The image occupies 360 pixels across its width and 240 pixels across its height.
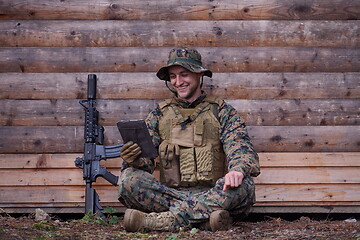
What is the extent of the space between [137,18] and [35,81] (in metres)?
1.42

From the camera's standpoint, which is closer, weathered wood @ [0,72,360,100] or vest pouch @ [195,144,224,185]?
vest pouch @ [195,144,224,185]

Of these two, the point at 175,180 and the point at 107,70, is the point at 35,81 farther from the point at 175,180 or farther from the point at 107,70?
the point at 175,180

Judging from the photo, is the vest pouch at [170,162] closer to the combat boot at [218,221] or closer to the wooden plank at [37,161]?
the combat boot at [218,221]

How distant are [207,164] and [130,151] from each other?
33.5 inches

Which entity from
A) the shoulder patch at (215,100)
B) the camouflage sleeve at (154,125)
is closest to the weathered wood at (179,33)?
the shoulder patch at (215,100)

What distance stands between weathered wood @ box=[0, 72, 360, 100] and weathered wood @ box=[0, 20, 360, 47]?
1.26ft

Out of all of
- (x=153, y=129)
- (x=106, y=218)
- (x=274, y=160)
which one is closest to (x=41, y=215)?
(x=106, y=218)

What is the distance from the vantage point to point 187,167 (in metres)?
4.89

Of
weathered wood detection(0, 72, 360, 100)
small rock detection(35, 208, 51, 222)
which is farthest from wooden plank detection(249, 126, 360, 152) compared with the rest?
small rock detection(35, 208, 51, 222)

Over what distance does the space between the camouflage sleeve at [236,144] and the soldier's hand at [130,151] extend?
0.88 metres

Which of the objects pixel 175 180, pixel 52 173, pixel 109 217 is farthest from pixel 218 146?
pixel 52 173

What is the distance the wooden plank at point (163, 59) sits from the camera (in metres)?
5.80

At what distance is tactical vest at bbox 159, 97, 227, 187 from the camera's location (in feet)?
16.0

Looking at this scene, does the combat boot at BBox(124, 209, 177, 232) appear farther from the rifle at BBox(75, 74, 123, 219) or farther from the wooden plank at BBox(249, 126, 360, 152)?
the wooden plank at BBox(249, 126, 360, 152)
